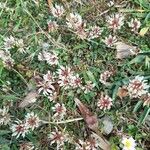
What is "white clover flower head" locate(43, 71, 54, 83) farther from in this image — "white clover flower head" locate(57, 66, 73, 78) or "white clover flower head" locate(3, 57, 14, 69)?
"white clover flower head" locate(3, 57, 14, 69)

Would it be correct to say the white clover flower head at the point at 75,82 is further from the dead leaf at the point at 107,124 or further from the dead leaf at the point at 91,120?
the dead leaf at the point at 107,124

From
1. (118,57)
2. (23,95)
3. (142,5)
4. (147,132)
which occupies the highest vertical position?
(142,5)

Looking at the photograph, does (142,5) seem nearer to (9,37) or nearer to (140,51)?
(140,51)

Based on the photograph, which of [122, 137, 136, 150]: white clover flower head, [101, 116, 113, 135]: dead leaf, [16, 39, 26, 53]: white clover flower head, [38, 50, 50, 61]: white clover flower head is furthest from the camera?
[16, 39, 26, 53]: white clover flower head

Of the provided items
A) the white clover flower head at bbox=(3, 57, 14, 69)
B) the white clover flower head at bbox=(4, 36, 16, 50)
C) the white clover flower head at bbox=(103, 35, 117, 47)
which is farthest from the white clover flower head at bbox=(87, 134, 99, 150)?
the white clover flower head at bbox=(4, 36, 16, 50)

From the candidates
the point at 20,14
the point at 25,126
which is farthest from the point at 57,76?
the point at 20,14

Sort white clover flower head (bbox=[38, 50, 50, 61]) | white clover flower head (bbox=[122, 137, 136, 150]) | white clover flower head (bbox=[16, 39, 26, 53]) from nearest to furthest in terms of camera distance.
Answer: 1. white clover flower head (bbox=[122, 137, 136, 150])
2. white clover flower head (bbox=[38, 50, 50, 61])
3. white clover flower head (bbox=[16, 39, 26, 53])
